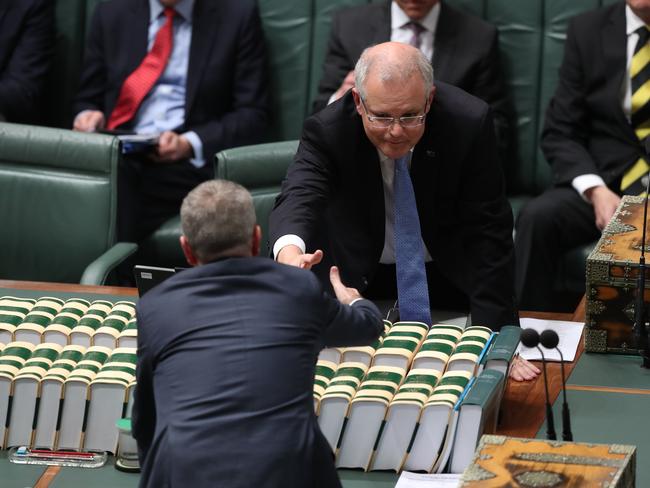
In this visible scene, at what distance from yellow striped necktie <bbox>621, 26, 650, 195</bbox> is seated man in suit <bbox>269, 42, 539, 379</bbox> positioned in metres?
1.31

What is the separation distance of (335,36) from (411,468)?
2.66m

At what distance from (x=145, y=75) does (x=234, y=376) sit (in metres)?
3.02

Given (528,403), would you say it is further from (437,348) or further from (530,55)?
(530,55)

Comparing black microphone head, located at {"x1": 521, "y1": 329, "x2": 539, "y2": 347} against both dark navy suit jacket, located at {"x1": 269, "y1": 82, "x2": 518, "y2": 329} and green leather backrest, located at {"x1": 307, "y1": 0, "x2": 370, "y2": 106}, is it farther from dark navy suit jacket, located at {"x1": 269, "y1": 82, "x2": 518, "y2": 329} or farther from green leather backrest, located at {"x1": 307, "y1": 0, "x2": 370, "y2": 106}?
green leather backrest, located at {"x1": 307, "y1": 0, "x2": 370, "y2": 106}

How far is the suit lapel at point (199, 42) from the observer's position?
487 cm

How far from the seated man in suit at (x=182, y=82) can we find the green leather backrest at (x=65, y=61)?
0.84 ft

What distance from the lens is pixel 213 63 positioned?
192 inches

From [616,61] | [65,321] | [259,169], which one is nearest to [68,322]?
[65,321]

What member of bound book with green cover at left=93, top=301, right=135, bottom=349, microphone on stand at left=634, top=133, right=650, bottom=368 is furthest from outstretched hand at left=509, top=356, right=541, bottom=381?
bound book with green cover at left=93, top=301, right=135, bottom=349

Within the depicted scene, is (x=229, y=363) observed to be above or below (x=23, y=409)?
above

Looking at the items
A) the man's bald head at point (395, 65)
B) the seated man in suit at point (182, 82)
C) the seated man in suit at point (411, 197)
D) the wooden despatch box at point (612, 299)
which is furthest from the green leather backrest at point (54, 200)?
the wooden despatch box at point (612, 299)

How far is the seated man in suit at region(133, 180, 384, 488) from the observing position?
2.03 meters

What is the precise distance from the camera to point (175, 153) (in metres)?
4.77

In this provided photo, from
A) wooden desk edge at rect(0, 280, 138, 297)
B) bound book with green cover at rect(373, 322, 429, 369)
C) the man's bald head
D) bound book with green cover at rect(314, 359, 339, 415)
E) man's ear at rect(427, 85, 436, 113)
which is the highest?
the man's bald head
